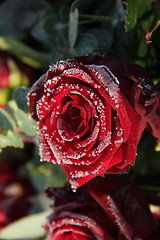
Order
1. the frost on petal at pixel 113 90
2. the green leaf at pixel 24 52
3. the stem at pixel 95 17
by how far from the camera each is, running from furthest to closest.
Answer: the green leaf at pixel 24 52 < the stem at pixel 95 17 < the frost on petal at pixel 113 90

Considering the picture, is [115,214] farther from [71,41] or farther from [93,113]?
[71,41]

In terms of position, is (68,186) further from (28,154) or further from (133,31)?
(28,154)

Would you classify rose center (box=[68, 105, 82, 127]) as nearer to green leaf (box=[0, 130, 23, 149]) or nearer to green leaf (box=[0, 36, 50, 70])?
green leaf (box=[0, 130, 23, 149])

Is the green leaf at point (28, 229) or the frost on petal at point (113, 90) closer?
the frost on petal at point (113, 90)

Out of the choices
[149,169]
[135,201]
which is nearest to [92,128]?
[135,201]

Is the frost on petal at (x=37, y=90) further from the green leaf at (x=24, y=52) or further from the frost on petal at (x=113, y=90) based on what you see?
the green leaf at (x=24, y=52)

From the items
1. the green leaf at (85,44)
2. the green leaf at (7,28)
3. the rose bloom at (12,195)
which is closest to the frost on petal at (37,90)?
the green leaf at (85,44)
